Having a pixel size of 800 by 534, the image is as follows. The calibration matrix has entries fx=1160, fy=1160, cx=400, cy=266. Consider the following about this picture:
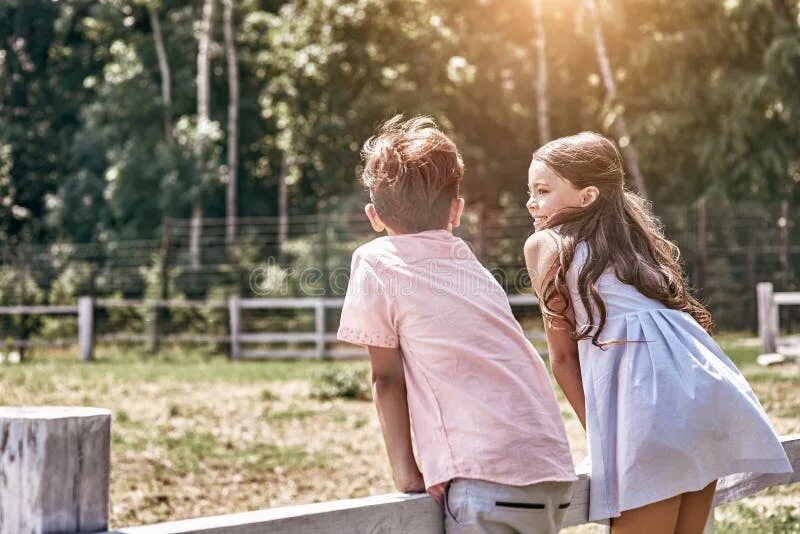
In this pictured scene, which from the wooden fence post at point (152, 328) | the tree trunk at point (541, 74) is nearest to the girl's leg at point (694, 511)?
the wooden fence post at point (152, 328)

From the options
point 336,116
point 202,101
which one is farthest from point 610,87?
point 202,101

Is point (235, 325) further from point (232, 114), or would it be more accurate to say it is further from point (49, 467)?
point (49, 467)

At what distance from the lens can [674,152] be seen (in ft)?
91.6

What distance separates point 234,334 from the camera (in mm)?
19969

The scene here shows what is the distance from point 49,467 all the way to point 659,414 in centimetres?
133

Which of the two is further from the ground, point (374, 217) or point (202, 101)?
point (202, 101)

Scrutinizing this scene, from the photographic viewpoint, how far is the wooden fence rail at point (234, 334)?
64.0 feet

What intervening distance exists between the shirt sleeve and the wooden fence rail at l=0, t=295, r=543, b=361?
15817 millimetres

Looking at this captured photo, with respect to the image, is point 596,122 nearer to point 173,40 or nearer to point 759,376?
point 173,40

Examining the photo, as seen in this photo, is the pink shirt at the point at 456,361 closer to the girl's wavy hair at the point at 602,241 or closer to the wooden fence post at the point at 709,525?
the girl's wavy hair at the point at 602,241

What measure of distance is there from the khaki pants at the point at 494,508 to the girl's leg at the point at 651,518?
33cm

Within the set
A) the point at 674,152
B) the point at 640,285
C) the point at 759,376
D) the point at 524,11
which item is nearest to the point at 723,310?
the point at 674,152

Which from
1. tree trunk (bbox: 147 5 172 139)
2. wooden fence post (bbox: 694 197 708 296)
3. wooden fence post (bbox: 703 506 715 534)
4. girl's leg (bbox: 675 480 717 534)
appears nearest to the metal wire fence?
wooden fence post (bbox: 694 197 708 296)

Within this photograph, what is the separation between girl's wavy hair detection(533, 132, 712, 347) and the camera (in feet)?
8.74
